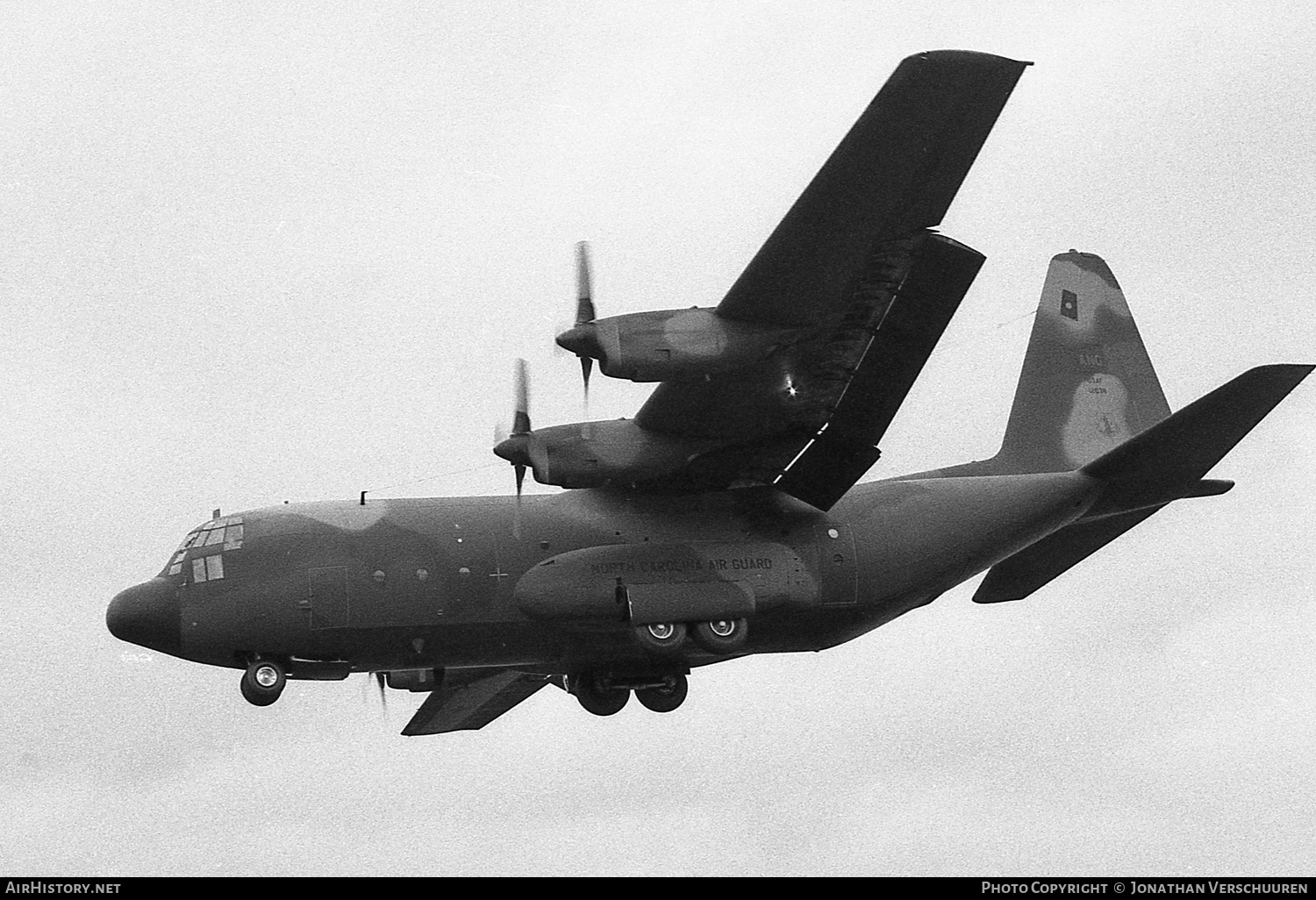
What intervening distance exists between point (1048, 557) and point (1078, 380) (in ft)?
8.62

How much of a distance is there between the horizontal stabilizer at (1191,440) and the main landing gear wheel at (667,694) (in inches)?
A: 226

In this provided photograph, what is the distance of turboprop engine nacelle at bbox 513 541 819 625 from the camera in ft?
73.3

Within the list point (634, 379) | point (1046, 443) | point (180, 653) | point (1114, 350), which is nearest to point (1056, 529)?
point (1046, 443)

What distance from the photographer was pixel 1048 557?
2577 centimetres

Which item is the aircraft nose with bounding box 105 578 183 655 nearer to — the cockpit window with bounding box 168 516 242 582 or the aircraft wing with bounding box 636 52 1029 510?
the cockpit window with bounding box 168 516 242 582

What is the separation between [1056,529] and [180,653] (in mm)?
10942

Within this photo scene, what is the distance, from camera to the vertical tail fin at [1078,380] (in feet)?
86.0

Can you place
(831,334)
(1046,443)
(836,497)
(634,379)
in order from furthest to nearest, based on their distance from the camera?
(1046,443) → (836,497) → (831,334) → (634,379)

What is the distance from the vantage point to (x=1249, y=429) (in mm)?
23391

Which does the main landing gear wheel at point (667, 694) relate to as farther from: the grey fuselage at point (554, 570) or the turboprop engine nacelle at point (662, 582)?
the turboprop engine nacelle at point (662, 582)

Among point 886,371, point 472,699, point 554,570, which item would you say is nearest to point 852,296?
point 886,371

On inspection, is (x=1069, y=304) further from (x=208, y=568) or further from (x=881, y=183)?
(x=208, y=568)

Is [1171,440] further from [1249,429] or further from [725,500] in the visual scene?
[725,500]

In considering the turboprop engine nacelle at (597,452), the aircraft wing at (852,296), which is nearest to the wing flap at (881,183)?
the aircraft wing at (852,296)
